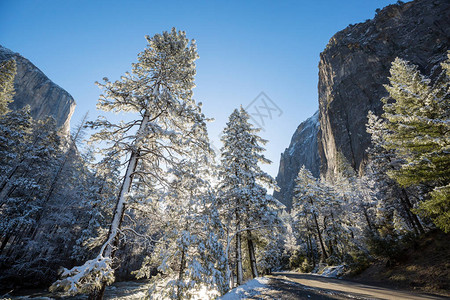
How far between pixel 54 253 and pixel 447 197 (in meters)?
34.5

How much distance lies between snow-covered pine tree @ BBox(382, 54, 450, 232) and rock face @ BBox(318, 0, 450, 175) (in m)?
46.7

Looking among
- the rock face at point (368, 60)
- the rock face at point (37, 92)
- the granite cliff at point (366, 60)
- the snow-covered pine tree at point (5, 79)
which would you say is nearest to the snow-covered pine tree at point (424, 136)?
the snow-covered pine tree at point (5, 79)

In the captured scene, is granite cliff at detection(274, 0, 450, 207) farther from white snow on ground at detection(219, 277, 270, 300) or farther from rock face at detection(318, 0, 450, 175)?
white snow on ground at detection(219, 277, 270, 300)

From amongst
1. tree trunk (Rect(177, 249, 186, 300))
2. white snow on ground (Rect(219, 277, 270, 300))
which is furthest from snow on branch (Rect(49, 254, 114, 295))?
white snow on ground (Rect(219, 277, 270, 300))

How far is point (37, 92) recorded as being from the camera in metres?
74.9

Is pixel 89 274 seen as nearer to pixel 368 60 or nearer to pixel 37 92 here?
pixel 368 60

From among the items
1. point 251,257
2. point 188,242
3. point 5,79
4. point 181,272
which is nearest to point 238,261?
point 251,257

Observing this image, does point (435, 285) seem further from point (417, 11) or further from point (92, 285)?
point (417, 11)

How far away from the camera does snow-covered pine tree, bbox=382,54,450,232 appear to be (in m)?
9.06

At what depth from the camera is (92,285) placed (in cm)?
443

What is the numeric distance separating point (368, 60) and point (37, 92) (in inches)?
5043

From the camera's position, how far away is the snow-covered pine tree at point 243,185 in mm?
12750

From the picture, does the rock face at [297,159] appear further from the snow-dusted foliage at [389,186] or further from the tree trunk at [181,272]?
the tree trunk at [181,272]

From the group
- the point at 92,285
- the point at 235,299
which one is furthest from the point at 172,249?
the point at 235,299
